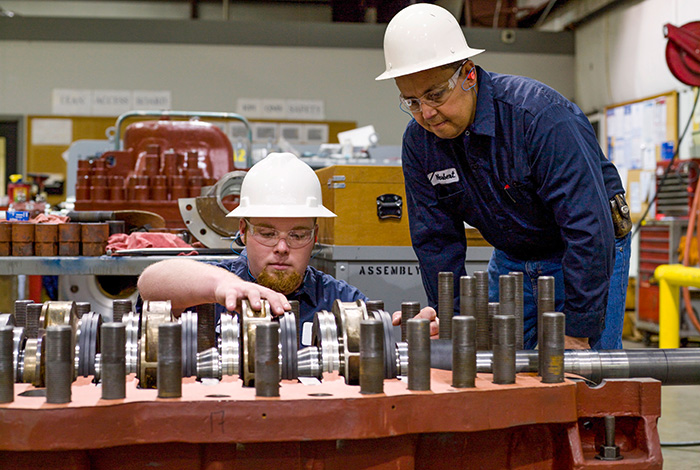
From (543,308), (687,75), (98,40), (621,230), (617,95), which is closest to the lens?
(543,308)

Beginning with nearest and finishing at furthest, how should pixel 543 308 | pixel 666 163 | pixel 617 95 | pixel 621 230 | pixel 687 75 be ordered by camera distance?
1. pixel 543 308
2. pixel 621 230
3. pixel 687 75
4. pixel 666 163
5. pixel 617 95

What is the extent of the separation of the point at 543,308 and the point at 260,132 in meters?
7.06

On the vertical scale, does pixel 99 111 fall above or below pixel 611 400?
above

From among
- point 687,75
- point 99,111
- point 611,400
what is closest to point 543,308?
point 611,400

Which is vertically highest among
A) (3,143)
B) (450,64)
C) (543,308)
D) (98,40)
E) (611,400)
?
(98,40)

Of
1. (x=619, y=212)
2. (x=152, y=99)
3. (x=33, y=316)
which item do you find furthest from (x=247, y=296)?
(x=152, y=99)

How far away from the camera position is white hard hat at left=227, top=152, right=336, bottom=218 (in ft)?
5.65

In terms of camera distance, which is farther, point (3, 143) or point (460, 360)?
point (3, 143)

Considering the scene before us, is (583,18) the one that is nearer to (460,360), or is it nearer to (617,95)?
(617,95)

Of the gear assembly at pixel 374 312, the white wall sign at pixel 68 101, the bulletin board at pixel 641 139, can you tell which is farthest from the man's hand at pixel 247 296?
the white wall sign at pixel 68 101

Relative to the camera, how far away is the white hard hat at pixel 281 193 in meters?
1.72

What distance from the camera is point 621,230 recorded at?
1.83 metres

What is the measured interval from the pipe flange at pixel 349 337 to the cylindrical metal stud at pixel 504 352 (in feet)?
0.59

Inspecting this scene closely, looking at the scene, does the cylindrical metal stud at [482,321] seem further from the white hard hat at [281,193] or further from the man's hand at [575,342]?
the white hard hat at [281,193]
